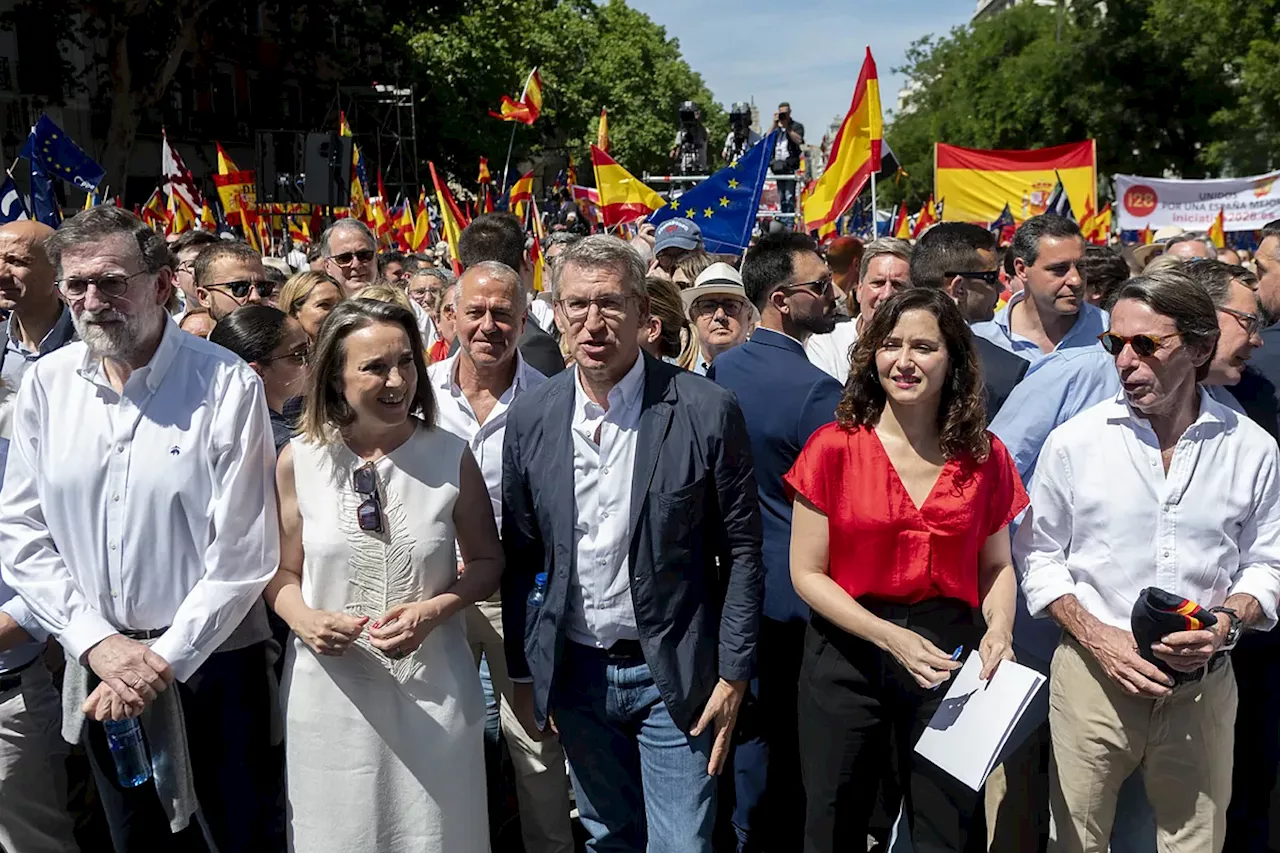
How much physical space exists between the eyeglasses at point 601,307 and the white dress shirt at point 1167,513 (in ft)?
4.22

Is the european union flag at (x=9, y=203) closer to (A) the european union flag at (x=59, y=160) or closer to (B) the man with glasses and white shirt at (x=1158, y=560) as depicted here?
(A) the european union flag at (x=59, y=160)

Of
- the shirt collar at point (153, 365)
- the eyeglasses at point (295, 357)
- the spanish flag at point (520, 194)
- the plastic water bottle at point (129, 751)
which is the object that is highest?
the spanish flag at point (520, 194)

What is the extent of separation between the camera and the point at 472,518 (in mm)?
3314

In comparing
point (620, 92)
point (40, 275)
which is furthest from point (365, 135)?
point (40, 275)

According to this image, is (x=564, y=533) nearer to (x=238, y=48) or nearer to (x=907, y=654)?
(x=907, y=654)

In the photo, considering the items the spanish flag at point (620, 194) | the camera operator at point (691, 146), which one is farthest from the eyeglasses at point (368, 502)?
the camera operator at point (691, 146)

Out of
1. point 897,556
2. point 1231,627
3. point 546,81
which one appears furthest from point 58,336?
point 546,81

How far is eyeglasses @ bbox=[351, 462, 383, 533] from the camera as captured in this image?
3.13 m

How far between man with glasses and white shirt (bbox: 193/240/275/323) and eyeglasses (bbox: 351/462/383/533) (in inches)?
96.9

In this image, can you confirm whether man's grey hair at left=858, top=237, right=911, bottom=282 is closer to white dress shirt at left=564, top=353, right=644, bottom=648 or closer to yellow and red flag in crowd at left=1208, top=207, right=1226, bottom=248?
white dress shirt at left=564, top=353, right=644, bottom=648

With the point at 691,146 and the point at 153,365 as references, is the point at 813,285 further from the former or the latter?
the point at 691,146

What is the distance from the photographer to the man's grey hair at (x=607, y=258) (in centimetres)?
324

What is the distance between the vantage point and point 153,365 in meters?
3.21

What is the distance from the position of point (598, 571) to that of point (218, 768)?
1.17 meters
